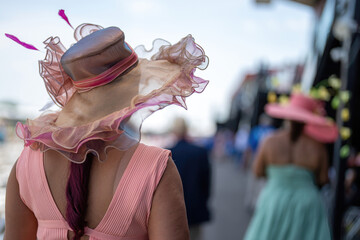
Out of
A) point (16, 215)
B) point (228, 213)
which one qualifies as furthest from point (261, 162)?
point (228, 213)

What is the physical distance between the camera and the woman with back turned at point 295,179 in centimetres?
364

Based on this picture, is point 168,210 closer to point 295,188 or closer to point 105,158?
point 105,158

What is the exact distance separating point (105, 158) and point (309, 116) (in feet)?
9.76

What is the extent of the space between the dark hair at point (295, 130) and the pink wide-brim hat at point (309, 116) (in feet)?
0.15

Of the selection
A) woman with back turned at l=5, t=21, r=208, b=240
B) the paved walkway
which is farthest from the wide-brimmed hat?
the paved walkway

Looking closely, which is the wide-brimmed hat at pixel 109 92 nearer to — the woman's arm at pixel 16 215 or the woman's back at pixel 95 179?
the woman's back at pixel 95 179

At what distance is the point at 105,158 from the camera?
1.25 m

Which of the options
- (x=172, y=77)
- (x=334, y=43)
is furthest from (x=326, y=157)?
(x=172, y=77)

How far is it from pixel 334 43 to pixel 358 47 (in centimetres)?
105

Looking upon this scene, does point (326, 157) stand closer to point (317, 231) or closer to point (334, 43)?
point (317, 231)

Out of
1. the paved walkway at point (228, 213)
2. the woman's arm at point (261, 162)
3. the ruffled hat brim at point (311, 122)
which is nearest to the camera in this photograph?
the ruffled hat brim at point (311, 122)

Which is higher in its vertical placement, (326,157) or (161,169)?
(161,169)

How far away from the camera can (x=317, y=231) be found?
365 centimetres

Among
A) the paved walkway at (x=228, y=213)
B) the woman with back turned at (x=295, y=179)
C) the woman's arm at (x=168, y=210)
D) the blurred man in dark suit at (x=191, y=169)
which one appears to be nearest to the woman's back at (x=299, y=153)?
the woman with back turned at (x=295, y=179)
